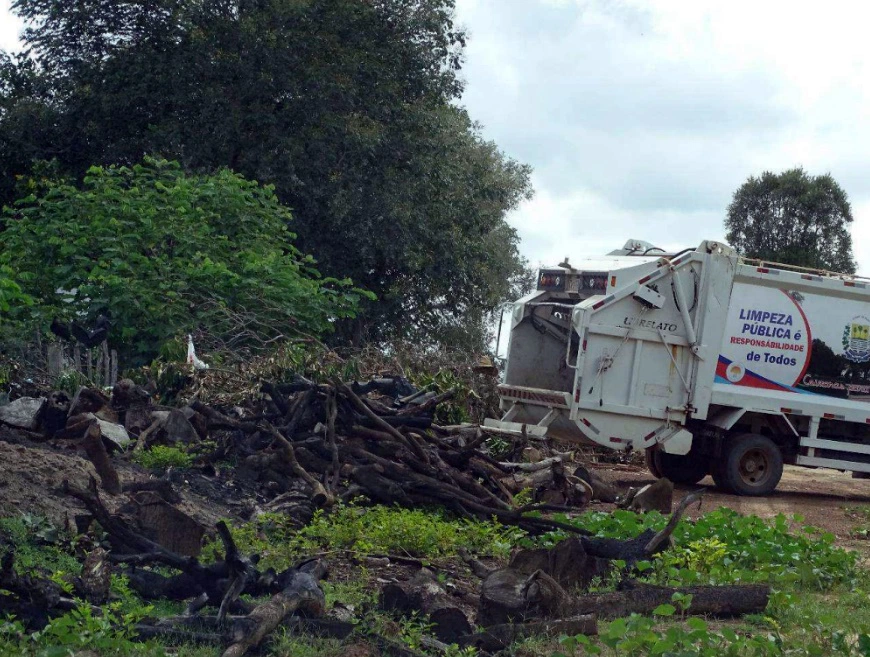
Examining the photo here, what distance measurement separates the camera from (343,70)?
2336 cm

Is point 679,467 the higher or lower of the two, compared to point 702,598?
higher

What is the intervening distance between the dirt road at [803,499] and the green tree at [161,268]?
500 centimetres

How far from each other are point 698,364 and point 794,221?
2652 cm

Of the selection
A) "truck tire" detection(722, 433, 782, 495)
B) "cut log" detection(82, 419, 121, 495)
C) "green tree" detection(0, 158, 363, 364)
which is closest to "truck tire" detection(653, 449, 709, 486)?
"truck tire" detection(722, 433, 782, 495)

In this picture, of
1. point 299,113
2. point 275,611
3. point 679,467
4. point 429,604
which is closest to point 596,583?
point 429,604

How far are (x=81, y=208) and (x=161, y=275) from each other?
238cm

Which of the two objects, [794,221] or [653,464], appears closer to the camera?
[653,464]

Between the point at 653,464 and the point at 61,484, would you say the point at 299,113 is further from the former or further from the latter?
the point at 61,484

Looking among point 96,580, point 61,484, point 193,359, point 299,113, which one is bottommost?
point 96,580

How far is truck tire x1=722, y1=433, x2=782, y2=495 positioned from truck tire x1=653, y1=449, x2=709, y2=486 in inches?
27.6

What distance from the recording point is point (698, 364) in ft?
43.6

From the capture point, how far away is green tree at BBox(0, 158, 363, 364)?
13812 millimetres

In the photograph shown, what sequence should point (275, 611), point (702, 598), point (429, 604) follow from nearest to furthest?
point (275, 611) < point (429, 604) < point (702, 598)

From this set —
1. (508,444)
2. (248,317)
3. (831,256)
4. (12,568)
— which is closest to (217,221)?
(248,317)
